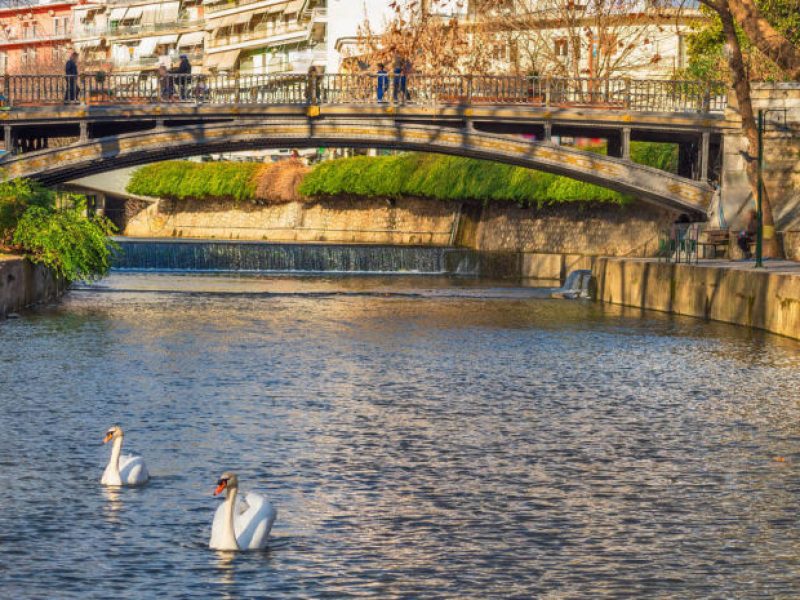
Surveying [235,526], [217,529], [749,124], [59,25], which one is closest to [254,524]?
[235,526]

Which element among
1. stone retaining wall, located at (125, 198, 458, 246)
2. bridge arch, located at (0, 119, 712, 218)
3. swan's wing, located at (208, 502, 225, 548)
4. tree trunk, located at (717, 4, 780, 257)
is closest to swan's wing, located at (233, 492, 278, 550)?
swan's wing, located at (208, 502, 225, 548)

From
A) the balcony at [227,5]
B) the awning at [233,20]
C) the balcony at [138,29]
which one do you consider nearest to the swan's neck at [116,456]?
the balcony at [227,5]

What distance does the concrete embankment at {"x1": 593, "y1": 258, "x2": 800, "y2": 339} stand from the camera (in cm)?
3469

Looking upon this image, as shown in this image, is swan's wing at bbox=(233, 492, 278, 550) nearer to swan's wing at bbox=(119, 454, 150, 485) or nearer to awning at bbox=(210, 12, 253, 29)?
swan's wing at bbox=(119, 454, 150, 485)

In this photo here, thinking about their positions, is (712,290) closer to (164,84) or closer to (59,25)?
(164,84)

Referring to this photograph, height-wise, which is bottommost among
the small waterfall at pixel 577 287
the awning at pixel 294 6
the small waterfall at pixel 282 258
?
the small waterfall at pixel 282 258

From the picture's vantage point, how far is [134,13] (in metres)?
145

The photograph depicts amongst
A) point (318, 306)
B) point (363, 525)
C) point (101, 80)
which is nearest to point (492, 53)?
point (101, 80)

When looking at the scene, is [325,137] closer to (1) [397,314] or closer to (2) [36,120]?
(2) [36,120]

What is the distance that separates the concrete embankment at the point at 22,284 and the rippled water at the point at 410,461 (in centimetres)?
162

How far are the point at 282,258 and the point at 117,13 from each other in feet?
279

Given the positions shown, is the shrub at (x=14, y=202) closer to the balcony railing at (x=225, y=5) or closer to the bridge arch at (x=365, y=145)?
the bridge arch at (x=365, y=145)

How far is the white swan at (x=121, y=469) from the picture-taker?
16453mm

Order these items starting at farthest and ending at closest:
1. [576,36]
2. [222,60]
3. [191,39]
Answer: [191,39] → [222,60] → [576,36]
